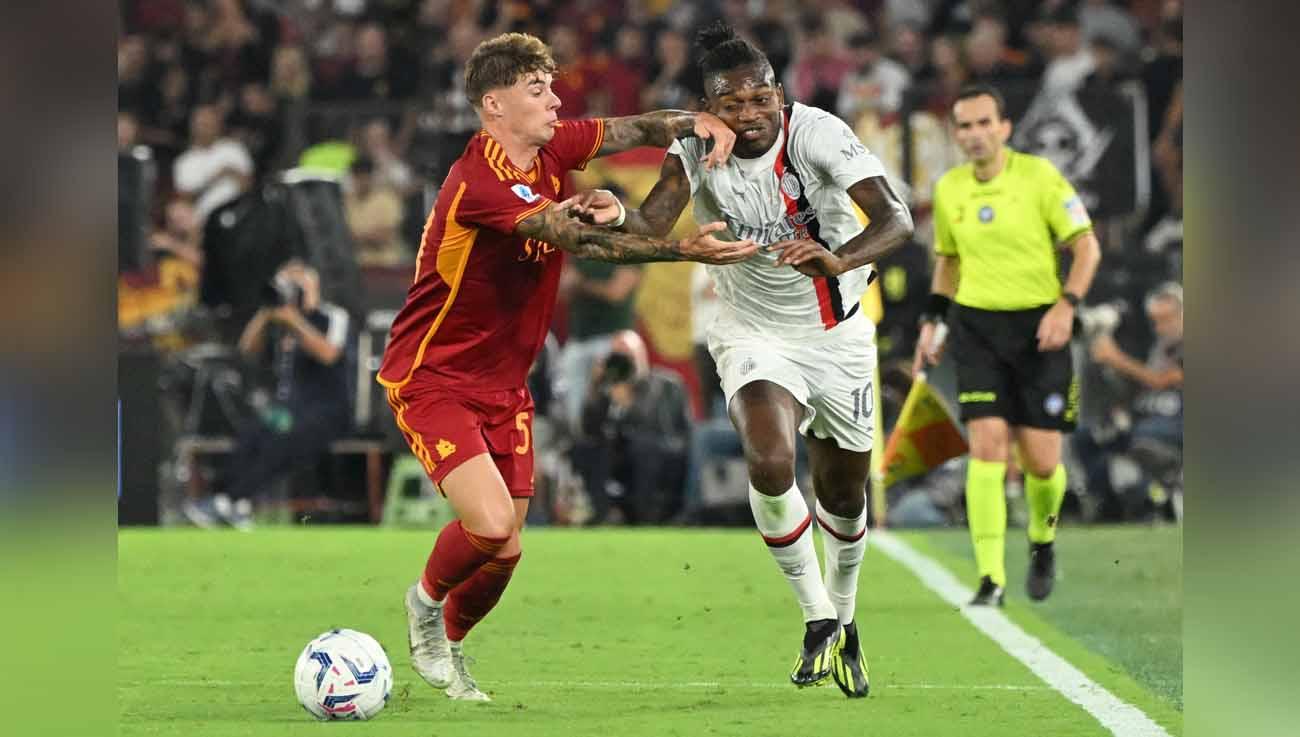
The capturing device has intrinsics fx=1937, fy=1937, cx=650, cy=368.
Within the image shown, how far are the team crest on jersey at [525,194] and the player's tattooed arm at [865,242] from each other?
2.66 ft

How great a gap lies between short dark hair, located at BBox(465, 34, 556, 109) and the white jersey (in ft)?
2.07

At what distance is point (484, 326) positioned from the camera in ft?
21.4

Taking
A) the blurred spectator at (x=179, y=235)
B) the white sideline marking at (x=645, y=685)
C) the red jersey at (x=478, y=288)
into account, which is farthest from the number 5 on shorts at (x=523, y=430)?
the blurred spectator at (x=179, y=235)

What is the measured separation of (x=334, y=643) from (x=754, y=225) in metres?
2.09

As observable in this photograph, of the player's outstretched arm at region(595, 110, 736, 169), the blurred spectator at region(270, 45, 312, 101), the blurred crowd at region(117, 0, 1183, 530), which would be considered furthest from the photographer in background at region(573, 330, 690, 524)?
the player's outstretched arm at region(595, 110, 736, 169)

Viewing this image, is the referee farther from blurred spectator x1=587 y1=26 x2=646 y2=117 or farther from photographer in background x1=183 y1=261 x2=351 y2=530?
blurred spectator x1=587 y1=26 x2=646 y2=117

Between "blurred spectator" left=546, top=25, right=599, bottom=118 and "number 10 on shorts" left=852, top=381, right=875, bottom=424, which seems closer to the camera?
→ "number 10 on shorts" left=852, top=381, right=875, bottom=424

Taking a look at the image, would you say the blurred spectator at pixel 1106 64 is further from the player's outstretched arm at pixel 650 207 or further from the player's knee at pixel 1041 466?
the player's outstretched arm at pixel 650 207

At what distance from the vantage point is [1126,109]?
14773 millimetres

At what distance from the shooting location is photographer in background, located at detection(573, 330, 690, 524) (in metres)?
14.8

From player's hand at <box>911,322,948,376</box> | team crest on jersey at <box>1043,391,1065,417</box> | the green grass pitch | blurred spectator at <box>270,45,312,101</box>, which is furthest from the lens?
blurred spectator at <box>270,45,312,101</box>
